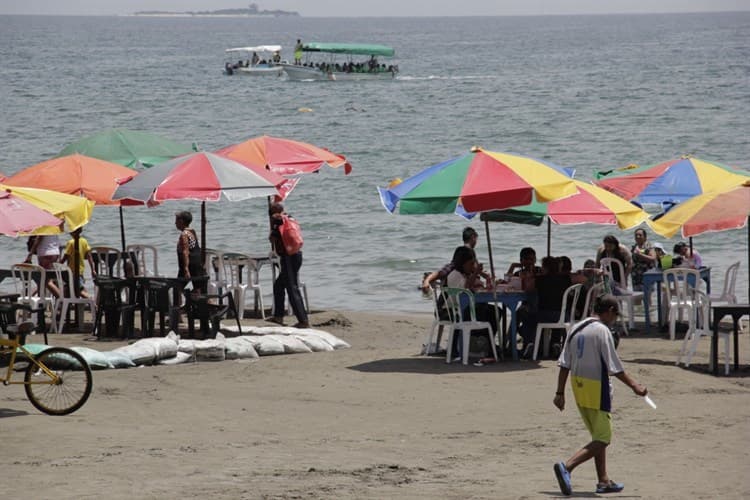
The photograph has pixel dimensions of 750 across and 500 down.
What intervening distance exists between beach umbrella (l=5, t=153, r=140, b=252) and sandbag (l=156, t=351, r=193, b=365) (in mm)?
2346

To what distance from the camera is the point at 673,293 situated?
14.4 metres

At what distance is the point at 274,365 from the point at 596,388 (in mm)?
4951

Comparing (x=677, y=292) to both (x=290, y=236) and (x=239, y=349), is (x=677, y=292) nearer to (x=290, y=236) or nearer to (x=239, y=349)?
(x=290, y=236)

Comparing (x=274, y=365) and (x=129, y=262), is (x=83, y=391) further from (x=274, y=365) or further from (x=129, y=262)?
(x=129, y=262)

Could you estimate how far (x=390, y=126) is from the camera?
52.7 metres

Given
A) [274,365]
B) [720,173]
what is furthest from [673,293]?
[274,365]

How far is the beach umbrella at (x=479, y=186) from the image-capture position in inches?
459

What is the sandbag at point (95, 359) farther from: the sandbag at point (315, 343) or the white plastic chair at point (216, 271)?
the white plastic chair at point (216, 271)

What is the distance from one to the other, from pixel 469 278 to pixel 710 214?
2408 mm

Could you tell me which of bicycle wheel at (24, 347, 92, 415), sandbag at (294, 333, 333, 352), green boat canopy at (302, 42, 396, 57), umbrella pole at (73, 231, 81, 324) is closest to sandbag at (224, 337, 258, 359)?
sandbag at (294, 333, 333, 352)

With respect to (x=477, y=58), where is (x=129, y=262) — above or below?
below

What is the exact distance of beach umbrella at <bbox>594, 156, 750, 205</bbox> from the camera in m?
13.9

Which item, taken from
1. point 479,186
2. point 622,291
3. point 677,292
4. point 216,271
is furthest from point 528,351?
point 216,271

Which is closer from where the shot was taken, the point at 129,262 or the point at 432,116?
the point at 129,262
